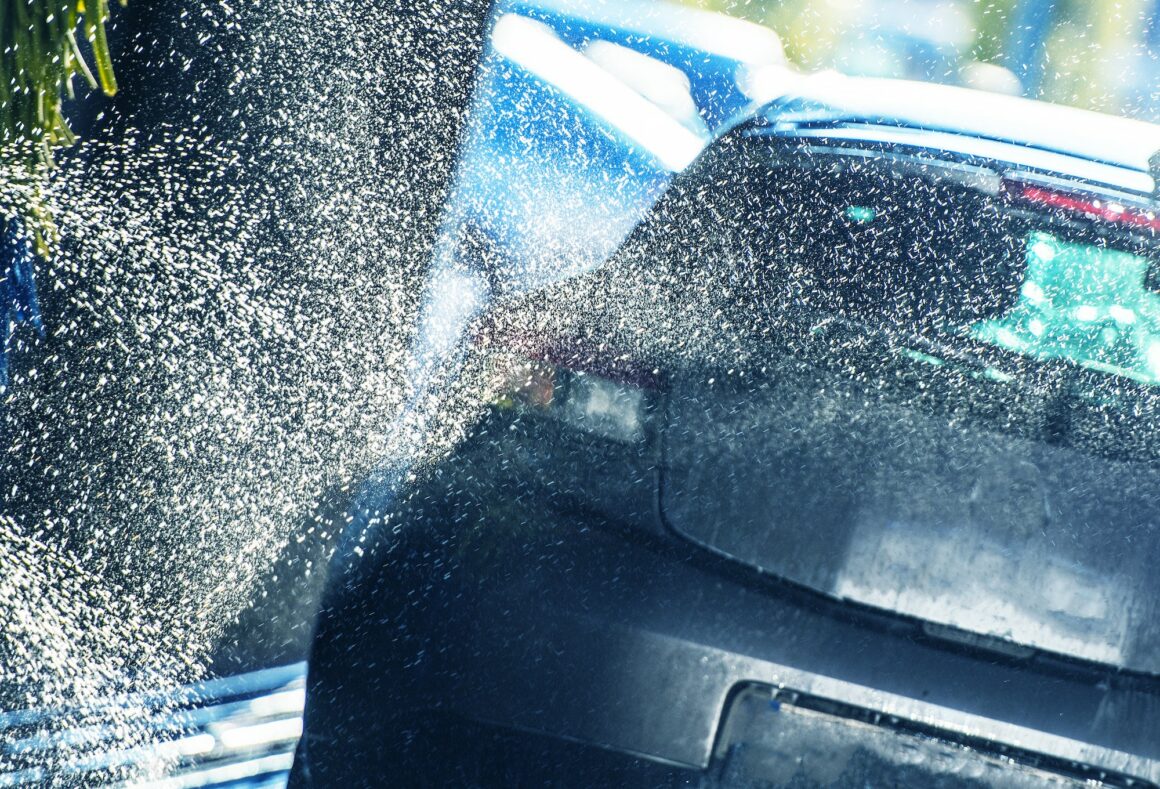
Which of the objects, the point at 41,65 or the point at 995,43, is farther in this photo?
the point at 995,43

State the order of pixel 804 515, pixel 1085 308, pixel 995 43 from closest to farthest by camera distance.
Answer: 1. pixel 804 515
2. pixel 1085 308
3. pixel 995 43

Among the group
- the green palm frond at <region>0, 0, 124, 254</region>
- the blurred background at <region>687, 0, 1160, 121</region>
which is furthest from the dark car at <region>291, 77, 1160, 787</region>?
the blurred background at <region>687, 0, 1160, 121</region>

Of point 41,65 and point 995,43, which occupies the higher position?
point 995,43

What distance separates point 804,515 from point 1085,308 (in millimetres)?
447

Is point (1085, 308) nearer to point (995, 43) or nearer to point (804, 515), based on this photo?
point (804, 515)

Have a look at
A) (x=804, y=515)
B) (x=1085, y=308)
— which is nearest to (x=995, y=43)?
(x=1085, y=308)

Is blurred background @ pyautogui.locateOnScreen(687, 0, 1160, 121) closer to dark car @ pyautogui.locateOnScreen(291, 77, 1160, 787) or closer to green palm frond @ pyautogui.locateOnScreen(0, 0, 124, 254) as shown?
dark car @ pyautogui.locateOnScreen(291, 77, 1160, 787)

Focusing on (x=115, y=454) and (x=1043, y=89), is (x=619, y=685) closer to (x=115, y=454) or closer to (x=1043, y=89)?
(x=115, y=454)

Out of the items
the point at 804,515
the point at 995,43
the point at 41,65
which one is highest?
the point at 995,43

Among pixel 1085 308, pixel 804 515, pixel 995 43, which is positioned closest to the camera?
pixel 804 515

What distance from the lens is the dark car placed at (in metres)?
0.95

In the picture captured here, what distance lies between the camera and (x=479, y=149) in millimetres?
2783

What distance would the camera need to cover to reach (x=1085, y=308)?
1.13m

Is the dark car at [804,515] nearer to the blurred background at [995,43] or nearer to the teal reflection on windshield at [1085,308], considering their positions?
the teal reflection on windshield at [1085,308]
